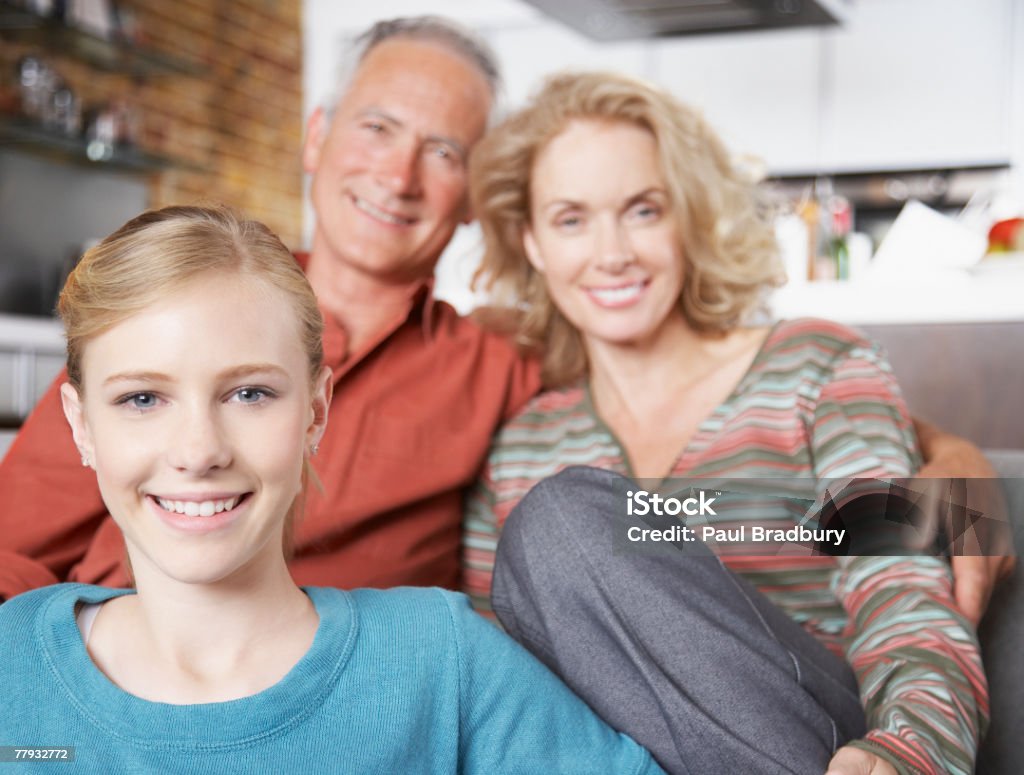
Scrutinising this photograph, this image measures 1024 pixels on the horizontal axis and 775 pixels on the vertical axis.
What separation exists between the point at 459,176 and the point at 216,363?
2.95 ft

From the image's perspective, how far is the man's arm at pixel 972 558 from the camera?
4.12ft

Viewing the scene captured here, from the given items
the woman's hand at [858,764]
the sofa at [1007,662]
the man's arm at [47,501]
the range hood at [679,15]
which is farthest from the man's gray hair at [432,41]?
the range hood at [679,15]

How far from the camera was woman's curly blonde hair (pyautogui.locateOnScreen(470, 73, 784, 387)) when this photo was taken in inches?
64.7

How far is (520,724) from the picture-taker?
1.05m

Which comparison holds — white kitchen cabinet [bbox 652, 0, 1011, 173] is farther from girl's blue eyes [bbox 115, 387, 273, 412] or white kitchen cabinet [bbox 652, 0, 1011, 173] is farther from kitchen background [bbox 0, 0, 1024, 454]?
girl's blue eyes [bbox 115, 387, 273, 412]

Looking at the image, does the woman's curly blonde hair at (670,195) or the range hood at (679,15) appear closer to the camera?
the woman's curly blonde hair at (670,195)

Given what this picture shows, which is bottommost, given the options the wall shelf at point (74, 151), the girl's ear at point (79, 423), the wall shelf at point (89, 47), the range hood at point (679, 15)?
the girl's ear at point (79, 423)

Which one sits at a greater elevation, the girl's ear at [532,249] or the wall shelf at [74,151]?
the wall shelf at [74,151]

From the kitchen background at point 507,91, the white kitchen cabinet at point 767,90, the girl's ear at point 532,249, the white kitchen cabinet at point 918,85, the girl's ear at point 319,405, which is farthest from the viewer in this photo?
the white kitchen cabinet at point 767,90

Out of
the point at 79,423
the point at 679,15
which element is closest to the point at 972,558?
the point at 79,423

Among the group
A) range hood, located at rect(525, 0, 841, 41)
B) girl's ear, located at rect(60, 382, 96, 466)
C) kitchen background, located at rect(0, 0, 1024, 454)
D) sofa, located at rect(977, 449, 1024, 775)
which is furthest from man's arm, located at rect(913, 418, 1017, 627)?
range hood, located at rect(525, 0, 841, 41)

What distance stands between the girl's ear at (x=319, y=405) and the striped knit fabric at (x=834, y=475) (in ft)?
1.69

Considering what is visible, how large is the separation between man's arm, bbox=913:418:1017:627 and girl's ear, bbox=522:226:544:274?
0.62 metres

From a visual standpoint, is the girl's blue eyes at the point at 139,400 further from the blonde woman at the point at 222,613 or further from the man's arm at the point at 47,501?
the man's arm at the point at 47,501
